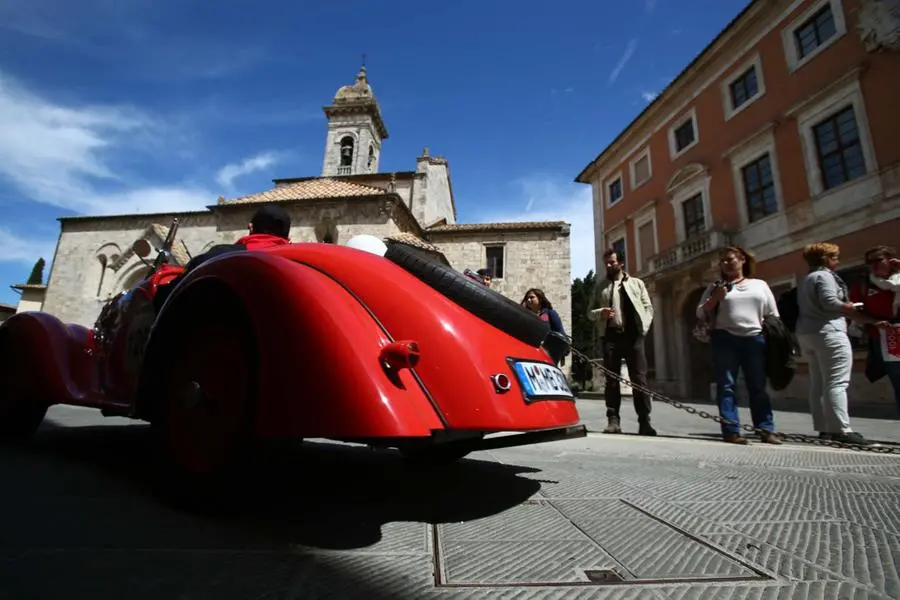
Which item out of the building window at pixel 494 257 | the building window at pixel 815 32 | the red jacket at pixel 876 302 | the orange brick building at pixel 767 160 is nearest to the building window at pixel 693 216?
the orange brick building at pixel 767 160

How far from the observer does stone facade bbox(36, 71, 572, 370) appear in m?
17.0

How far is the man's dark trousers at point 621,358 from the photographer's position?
13.9 feet

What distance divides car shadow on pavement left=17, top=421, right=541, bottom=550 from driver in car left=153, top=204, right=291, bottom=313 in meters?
0.86

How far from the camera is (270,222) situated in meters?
2.25

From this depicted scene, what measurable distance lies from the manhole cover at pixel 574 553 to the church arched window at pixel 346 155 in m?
29.2

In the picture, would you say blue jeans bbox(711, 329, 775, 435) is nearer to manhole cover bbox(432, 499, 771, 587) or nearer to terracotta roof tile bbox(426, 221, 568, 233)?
manhole cover bbox(432, 499, 771, 587)

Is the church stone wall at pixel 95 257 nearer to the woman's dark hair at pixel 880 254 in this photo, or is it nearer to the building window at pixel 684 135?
the building window at pixel 684 135

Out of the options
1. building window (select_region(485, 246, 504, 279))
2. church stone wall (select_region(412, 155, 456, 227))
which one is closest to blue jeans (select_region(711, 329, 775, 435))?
building window (select_region(485, 246, 504, 279))

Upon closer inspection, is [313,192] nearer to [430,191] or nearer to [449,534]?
[430,191]

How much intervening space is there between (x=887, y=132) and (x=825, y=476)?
12.0 meters

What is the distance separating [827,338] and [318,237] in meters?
16.3

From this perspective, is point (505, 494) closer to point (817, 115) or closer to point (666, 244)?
point (817, 115)

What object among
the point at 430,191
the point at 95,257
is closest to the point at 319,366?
the point at 430,191

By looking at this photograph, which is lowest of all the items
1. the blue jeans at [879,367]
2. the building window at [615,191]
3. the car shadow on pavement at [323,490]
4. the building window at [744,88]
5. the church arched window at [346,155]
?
the car shadow on pavement at [323,490]
